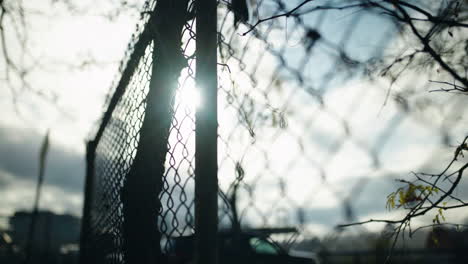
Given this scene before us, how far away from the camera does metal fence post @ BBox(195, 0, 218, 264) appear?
714 millimetres

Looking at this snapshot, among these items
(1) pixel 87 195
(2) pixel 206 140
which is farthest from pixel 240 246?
(1) pixel 87 195

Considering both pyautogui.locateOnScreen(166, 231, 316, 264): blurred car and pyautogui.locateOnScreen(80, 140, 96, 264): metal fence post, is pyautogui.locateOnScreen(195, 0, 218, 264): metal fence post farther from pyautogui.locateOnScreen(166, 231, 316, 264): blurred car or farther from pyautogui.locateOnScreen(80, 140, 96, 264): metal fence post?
pyautogui.locateOnScreen(80, 140, 96, 264): metal fence post

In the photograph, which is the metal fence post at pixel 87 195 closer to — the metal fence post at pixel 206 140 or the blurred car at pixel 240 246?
the blurred car at pixel 240 246

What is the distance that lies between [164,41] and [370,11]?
943 mm

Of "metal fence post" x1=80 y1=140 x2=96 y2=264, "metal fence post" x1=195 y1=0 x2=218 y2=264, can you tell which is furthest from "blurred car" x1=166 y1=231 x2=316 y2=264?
"metal fence post" x1=80 y1=140 x2=96 y2=264

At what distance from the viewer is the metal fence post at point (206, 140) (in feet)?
2.34

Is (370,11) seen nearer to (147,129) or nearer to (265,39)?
(265,39)

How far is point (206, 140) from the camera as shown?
0.78 metres

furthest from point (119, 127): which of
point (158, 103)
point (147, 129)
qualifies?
point (158, 103)

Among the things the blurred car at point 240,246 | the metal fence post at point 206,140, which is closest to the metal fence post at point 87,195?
the blurred car at point 240,246

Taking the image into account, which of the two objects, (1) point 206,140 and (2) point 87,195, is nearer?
(1) point 206,140

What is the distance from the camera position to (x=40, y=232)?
1176 inches

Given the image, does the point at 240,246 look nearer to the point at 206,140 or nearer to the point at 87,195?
the point at 206,140

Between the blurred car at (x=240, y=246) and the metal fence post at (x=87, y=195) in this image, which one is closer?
the blurred car at (x=240, y=246)
